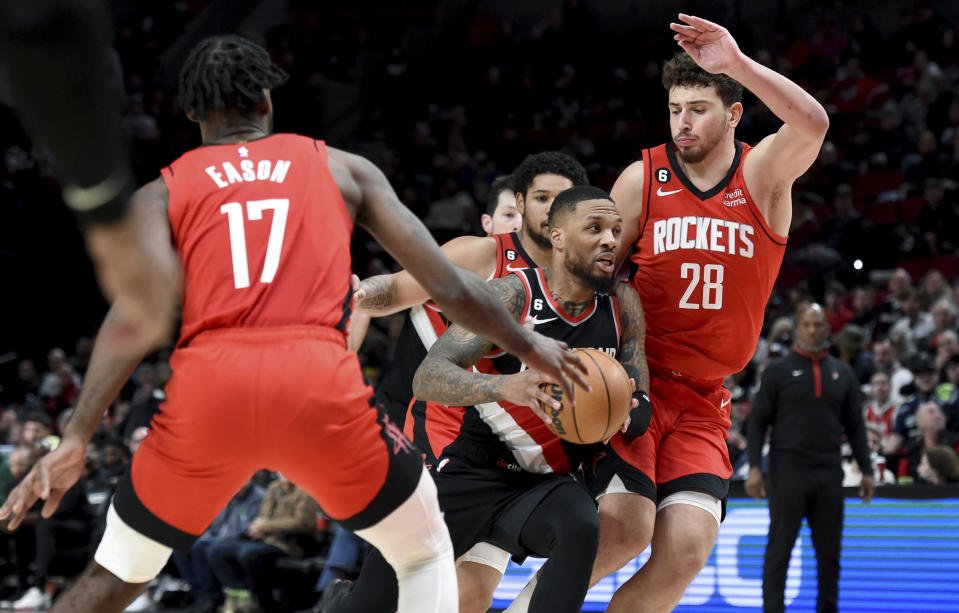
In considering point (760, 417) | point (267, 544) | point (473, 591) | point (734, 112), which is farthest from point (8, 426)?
point (734, 112)

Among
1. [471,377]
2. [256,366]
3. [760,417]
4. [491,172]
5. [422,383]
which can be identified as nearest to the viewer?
[256,366]

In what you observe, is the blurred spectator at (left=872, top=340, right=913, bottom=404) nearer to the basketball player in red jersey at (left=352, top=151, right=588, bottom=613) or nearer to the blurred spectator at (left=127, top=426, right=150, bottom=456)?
the basketball player in red jersey at (left=352, top=151, right=588, bottom=613)

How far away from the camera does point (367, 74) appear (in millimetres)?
21469

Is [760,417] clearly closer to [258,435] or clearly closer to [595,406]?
[595,406]

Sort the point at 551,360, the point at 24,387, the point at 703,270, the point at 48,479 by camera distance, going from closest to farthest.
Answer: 1. the point at 48,479
2. the point at 551,360
3. the point at 703,270
4. the point at 24,387

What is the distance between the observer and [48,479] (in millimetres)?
3375

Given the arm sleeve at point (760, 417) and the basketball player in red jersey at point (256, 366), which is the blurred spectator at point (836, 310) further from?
the basketball player in red jersey at point (256, 366)

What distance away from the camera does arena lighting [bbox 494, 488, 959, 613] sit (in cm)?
841

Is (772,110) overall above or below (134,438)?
above

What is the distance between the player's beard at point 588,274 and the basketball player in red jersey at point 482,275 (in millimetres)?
538

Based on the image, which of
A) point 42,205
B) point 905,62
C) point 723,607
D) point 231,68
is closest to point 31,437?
point 42,205

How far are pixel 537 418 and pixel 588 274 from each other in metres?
0.66

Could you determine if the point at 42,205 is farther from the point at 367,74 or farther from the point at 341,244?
the point at 341,244

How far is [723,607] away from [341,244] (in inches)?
249
